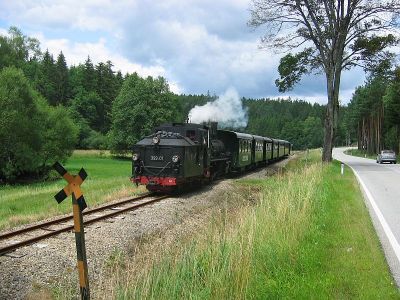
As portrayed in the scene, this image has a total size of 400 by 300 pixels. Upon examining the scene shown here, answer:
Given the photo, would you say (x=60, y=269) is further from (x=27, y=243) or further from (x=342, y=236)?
(x=342, y=236)

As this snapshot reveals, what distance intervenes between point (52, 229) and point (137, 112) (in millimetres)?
60156

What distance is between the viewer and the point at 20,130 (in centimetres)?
4394

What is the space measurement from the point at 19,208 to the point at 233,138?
11571 mm

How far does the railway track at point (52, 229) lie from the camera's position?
9.62 metres

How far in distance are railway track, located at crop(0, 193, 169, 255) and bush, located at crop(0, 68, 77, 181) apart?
101 ft

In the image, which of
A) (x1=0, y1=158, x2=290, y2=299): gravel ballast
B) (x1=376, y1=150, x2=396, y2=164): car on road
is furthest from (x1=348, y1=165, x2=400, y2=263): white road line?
(x1=376, y1=150, x2=396, y2=164): car on road

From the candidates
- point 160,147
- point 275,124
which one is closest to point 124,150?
point 160,147

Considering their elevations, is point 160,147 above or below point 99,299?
above

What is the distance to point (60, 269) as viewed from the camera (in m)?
8.15

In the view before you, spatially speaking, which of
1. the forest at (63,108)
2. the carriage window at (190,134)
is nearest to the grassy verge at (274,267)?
the carriage window at (190,134)

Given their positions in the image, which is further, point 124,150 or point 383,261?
point 124,150

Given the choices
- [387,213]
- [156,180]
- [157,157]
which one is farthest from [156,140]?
[387,213]

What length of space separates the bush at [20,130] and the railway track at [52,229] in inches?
1217

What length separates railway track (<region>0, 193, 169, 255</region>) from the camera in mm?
9625
